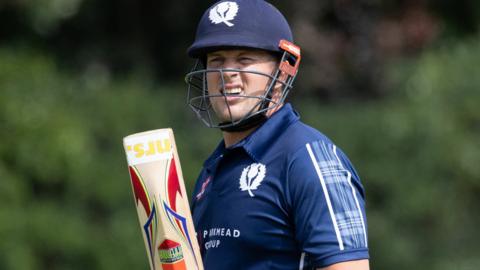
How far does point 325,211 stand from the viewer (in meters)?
2.82

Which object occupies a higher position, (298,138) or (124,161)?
(124,161)

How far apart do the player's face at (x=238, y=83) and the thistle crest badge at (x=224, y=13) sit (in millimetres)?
99

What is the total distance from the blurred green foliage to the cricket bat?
406 centimetres

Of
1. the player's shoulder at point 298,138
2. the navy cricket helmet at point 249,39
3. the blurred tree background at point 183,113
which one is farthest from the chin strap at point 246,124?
the blurred tree background at point 183,113

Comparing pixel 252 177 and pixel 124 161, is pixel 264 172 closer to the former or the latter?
pixel 252 177

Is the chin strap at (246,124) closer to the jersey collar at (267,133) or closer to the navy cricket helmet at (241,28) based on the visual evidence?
the jersey collar at (267,133)

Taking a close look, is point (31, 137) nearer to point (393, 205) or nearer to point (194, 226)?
point (393, 205)

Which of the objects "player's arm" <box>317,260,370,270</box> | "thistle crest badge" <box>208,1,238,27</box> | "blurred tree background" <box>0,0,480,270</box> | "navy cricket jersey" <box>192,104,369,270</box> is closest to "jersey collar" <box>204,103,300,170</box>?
"navy cricket jersey" <box>192,104,369,270</box>

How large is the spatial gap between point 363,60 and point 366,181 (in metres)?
3.30

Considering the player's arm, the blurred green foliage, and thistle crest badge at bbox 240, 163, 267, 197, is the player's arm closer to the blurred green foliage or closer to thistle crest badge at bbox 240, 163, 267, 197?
thistle crest badge at bbox 240, 163, 267, 197

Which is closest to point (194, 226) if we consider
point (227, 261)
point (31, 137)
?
point (227, 261)

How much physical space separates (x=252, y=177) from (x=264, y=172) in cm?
5

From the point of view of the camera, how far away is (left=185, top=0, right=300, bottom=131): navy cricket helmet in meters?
3.12

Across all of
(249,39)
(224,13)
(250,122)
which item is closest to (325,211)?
(250,122)
